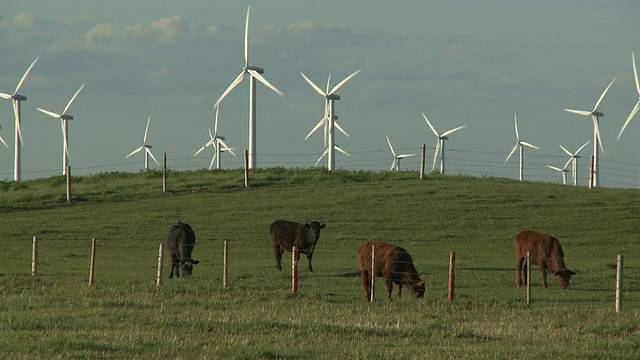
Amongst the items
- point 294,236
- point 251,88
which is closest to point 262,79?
point 251,88

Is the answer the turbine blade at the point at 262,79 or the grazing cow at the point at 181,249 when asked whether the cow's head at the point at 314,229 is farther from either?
the turbine blade at the point at 262,79

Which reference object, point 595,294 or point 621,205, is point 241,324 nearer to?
point 595,294

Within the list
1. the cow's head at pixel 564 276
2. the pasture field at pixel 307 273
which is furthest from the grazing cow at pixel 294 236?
the cow's head at pixel 564 276

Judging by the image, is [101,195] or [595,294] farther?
[101,195]

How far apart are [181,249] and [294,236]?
418cm

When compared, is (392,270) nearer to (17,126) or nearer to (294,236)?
(294,236)

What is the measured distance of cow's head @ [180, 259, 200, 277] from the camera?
2688 centimetres

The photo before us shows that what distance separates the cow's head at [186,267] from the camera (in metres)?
26.9

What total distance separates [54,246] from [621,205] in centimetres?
2393

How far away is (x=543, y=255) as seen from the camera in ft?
82.6

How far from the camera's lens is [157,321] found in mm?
17203

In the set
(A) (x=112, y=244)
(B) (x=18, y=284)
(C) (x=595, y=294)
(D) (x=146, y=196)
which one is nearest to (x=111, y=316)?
(B) (x=18, y=284)

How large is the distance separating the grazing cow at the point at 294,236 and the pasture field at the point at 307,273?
629 mm

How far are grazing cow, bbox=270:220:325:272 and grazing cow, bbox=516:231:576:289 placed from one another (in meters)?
6.57
